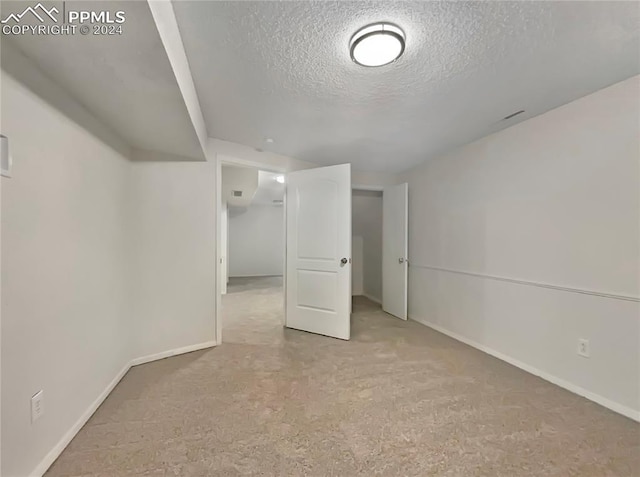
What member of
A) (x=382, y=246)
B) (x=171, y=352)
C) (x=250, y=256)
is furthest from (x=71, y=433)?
(x=250, y=256)

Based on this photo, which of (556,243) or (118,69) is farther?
(556,243)

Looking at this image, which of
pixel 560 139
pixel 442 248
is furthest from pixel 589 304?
pixel 442 248

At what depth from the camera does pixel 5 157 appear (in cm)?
120

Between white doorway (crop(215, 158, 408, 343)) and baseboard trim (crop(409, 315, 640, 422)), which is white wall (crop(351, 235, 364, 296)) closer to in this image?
white doorway (crop(215, 158, 408, 343))

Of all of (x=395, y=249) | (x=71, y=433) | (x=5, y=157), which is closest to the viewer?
(x=5, y=157)

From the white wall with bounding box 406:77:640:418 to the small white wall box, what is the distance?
10.8 ft

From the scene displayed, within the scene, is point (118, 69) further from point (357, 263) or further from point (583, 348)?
point (357, 263)

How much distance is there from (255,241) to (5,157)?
792 cm

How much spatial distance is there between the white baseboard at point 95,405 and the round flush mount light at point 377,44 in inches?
99.8

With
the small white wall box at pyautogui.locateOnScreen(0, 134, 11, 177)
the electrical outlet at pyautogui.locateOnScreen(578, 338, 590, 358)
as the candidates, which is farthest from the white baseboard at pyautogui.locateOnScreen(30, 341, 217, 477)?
the electrical outlet at pyautogui.locateOnScreen(578, 338, 590, 358)

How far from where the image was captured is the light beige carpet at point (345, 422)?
1.44 m

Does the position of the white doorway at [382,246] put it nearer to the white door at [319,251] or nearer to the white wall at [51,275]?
the white door at [319,251]

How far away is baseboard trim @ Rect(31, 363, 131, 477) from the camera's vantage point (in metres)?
1.38

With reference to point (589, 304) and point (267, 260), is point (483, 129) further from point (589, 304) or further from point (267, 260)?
point (267, 260)
